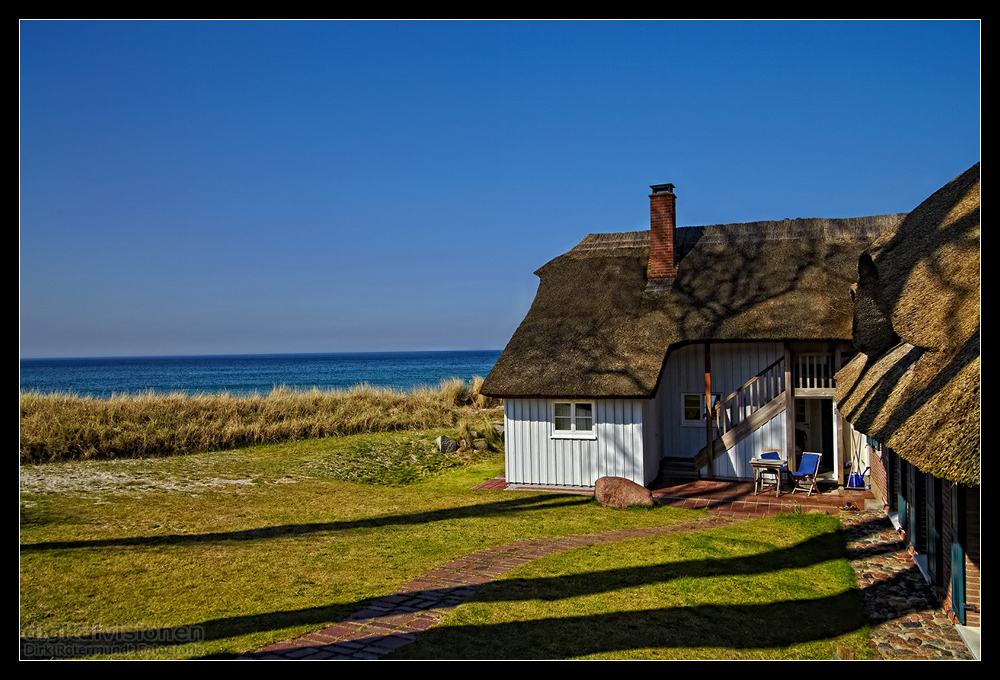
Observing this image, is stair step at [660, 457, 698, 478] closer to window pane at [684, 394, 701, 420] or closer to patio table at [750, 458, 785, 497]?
window pane at [684, 394, 701, 420]

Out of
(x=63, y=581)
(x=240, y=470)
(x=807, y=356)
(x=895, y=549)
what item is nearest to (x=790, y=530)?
(x=895, y=549)

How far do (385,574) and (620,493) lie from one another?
20.4ft

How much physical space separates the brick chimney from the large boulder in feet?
20.2

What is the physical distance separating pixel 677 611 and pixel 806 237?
1317 cm

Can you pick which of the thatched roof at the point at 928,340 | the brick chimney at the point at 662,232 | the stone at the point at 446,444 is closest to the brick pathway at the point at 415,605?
the thatched roof at the point at 928,340

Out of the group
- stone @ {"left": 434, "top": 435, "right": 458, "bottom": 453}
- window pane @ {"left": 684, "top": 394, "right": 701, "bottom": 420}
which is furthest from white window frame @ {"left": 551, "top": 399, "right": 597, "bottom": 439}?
stone @ {"left": 434, "top": 435, "right": 458, "bottom": 453}

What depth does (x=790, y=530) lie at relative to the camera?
1160cm

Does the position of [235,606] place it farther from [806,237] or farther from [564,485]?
[806,237]

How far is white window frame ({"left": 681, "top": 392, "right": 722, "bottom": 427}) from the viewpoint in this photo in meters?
16.9

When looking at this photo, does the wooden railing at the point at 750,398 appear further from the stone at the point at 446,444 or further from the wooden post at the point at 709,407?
the stone at the point at 446,444

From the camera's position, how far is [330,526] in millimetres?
12148

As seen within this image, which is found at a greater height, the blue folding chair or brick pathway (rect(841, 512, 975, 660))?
the blue folding chair

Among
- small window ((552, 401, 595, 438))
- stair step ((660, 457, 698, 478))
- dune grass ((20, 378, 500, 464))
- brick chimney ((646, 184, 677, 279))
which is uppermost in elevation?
brick chimney ((646, 184, 677, 279))
